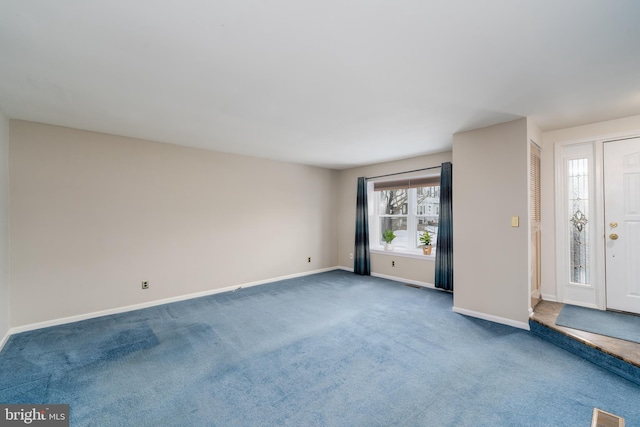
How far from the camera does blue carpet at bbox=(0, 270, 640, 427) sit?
5.99ft

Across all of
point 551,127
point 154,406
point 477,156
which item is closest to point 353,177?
point 477,156

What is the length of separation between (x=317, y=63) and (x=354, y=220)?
4.49 m

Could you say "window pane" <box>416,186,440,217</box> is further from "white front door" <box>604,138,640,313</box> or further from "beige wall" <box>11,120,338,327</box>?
"beige wall" <box>11,120,338,327</box>

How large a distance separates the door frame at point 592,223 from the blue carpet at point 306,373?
3.75 ft

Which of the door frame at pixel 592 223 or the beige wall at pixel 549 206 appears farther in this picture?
the beige wall at pixel 549 206

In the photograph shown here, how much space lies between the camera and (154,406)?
1902 mm

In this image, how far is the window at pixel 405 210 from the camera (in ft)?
17.0

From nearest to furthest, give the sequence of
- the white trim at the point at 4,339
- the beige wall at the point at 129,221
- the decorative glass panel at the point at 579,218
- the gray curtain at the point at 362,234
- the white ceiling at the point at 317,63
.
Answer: the white ceiling at the point at 317,63
the white trim at the point at 4,339
the beige wall at the point at 129,221
the decorative glass panel at the point at 579,218
the gray curtain at the point at 362,234

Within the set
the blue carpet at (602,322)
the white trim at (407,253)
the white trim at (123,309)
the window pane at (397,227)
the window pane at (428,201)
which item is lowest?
the white trim at (123,309)

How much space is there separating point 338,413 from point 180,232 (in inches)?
139

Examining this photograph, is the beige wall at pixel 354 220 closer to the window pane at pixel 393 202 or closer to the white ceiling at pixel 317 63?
the window pane at pixel 393 202

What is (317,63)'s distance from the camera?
1987 mm

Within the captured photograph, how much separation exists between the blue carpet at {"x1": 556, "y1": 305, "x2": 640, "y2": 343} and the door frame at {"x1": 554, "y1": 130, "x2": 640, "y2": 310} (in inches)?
8.0

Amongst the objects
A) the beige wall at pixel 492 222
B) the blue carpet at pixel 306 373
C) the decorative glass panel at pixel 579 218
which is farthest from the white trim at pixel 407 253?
the decorative glass panel at pixel 579 218
